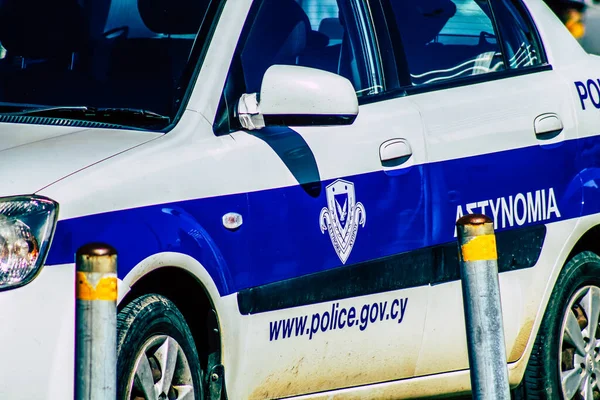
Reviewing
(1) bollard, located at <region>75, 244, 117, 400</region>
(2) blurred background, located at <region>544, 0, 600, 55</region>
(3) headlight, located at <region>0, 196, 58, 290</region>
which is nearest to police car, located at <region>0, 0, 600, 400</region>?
(3) headlight, located at <region>0, 196, 58, 290</region>

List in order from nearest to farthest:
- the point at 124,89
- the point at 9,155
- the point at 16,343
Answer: the point at 16,343, the point at 9,155, the point at 124,89

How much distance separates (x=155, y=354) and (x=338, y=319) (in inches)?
32.8

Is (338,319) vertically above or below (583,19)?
below

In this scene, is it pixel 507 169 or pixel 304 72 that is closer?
pixel 304 72

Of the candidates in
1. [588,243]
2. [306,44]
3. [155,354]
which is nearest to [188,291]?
[155,354]

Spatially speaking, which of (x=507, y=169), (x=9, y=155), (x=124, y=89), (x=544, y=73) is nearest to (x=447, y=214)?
(x=507, y=169)

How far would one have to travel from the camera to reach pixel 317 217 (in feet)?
14.9

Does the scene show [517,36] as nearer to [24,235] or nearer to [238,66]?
[238,66]

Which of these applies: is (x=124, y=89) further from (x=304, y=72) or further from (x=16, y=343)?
(x=16, y=343)

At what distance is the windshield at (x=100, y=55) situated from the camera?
442 centimetres

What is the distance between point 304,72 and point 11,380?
1346 mm

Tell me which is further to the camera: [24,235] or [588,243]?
[588,243]

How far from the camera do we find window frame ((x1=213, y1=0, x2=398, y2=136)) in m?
4.37

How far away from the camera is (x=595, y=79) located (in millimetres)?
5840
